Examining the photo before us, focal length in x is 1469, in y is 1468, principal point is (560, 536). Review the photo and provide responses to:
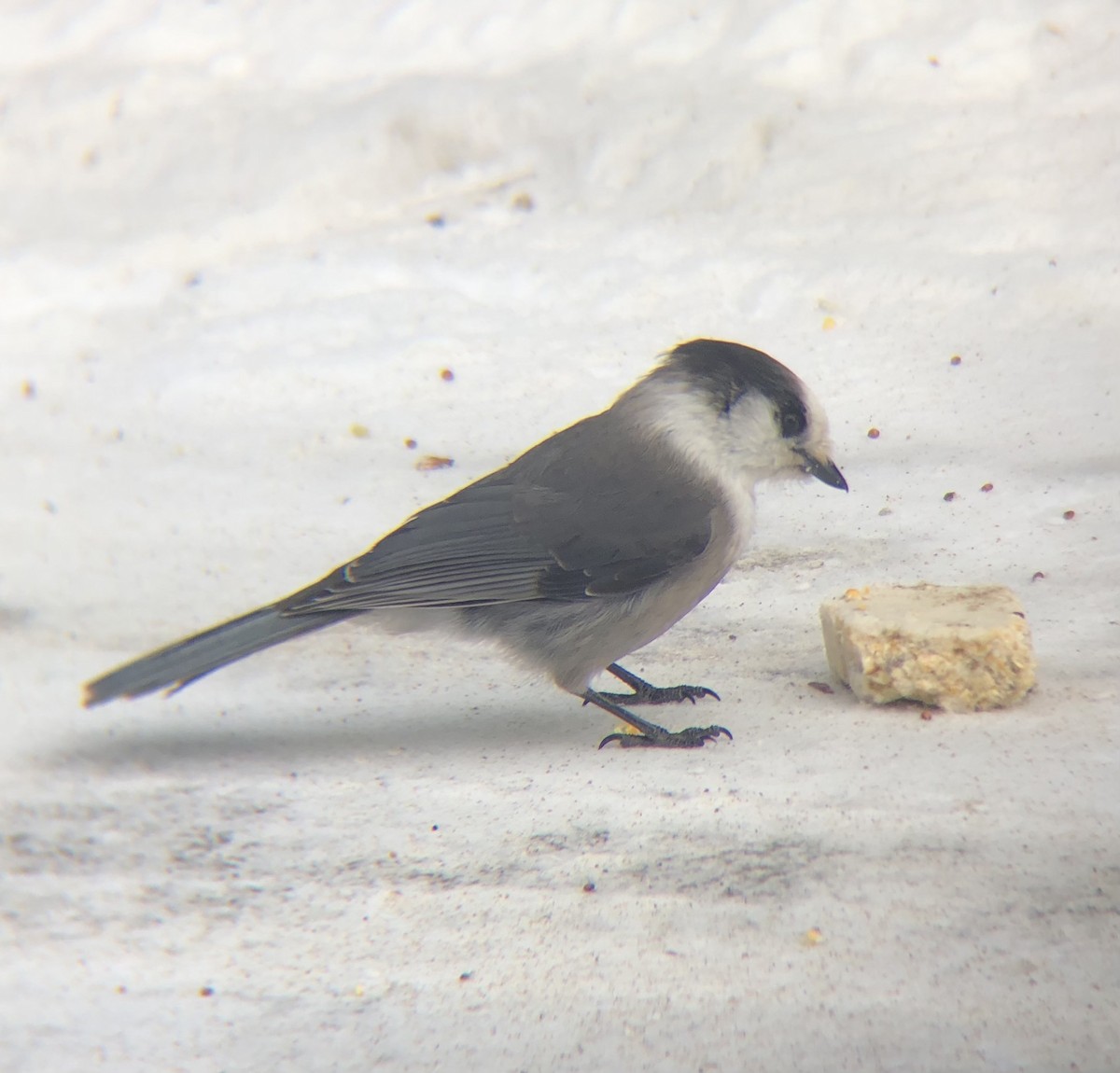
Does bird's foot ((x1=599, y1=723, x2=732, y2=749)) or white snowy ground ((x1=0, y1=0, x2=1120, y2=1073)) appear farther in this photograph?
bird's foot ((x1=599, y1=723, x2=732, y2=749))

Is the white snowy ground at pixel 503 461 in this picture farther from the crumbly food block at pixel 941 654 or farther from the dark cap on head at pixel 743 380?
the dark cap on head at pixel 743 380

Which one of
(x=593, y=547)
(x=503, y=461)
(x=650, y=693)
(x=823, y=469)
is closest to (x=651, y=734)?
(x=650, y=693)

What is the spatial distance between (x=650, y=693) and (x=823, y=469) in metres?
0.81

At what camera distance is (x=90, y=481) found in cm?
541

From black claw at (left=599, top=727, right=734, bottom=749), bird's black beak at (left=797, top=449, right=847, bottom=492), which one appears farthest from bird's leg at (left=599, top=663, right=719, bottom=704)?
bird's black beak at (left=797, top=449, right=847, bottom=492)

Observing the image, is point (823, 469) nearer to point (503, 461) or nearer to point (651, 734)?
point (651, 734)

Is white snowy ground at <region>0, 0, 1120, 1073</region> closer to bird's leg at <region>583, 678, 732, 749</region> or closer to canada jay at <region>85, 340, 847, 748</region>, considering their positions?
bird's leg at <region>583, 678, 732, 749</region>

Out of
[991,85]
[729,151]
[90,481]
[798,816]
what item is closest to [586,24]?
[729,151]

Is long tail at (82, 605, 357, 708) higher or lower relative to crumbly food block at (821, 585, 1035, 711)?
higher

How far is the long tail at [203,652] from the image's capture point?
357cm

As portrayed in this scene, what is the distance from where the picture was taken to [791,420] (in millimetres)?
4078

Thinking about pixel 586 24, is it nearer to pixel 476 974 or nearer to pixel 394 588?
pixel 394 588

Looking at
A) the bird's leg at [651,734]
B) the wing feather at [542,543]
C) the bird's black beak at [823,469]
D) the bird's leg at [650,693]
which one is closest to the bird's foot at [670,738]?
the bird's leg at [651,734]

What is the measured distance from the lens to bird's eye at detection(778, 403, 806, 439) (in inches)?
160
